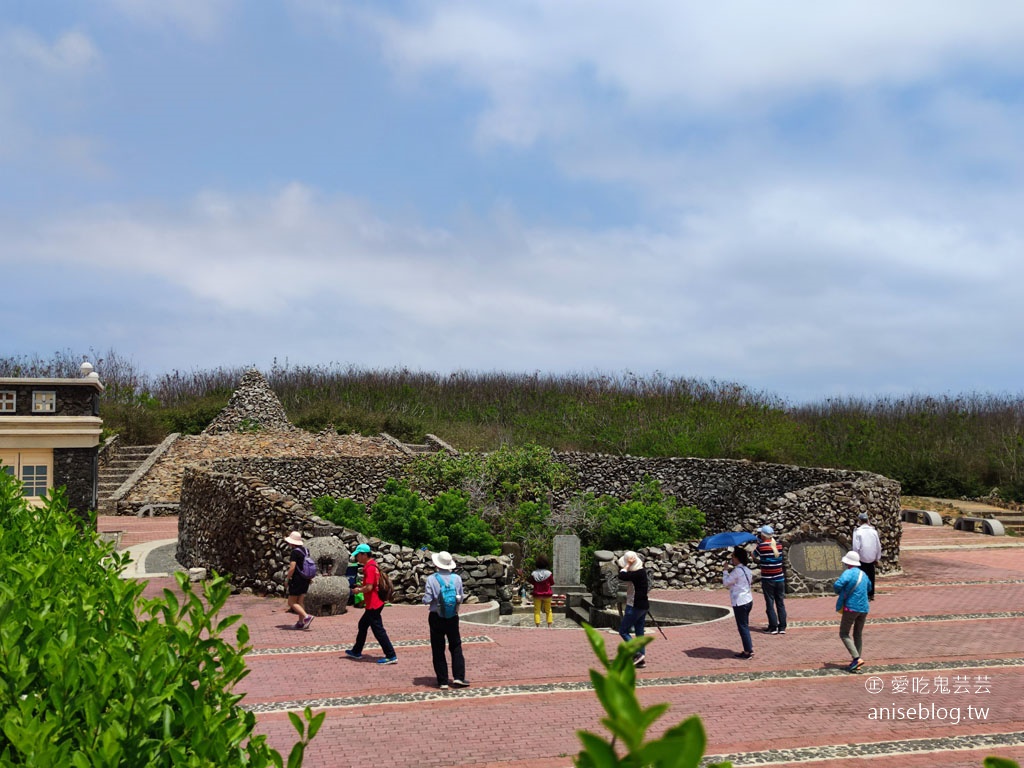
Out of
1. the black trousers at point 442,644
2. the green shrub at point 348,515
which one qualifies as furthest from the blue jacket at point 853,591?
the green shrub at point 348,515

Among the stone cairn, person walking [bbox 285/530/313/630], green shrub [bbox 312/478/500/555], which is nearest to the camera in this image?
person walking [bbox 285/530/313/630]

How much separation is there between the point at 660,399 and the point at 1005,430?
16021 mm

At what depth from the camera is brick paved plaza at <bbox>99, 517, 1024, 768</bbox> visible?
7.88 meters

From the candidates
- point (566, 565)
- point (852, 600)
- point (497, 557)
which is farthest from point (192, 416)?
point (852, 600)

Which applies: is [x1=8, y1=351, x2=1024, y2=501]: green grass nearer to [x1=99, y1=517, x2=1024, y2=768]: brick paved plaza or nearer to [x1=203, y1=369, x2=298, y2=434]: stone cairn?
[x1=203, y1=369, x2=298, y2=434]: stone cairn

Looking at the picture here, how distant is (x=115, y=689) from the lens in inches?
144

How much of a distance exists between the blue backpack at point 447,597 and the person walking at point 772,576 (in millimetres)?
5195

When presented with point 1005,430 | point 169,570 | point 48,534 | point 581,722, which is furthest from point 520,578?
point 1005,430

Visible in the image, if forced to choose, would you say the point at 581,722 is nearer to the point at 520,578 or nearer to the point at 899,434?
the point at 520,578

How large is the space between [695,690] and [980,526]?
22.1 m

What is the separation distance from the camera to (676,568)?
17.0 metres

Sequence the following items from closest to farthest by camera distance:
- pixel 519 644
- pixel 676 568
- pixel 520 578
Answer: pixel 519 644
pixel 676 568
pixel 520 578

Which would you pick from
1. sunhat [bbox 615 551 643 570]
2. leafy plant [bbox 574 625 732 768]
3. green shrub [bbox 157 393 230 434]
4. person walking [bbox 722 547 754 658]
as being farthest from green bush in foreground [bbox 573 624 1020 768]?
green shrub [bbox 157 393 230 434]

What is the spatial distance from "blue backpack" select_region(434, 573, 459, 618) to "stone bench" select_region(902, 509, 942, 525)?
24733mm
